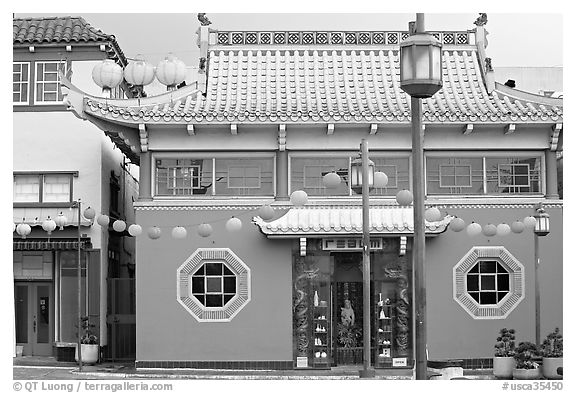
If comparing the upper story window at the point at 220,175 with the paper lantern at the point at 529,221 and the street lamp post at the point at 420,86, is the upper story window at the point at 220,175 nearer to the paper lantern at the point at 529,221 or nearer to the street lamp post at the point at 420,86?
the paper lantern at the point at 529,221

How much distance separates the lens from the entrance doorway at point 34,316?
2361cm

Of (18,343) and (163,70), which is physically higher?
(163,70)

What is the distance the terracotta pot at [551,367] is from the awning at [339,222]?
312cm

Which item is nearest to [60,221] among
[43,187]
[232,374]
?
[43,187]

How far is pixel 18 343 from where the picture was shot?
23547mm

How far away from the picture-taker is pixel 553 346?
19.2 meters

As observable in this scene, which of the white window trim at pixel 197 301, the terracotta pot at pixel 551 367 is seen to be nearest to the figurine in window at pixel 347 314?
the white window trim at pixel 197 301

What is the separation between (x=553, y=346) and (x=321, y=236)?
15.2ft

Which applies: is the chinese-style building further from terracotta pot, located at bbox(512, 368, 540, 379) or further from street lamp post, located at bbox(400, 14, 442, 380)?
street lamp post, located at bbox(400, 14, 442, 380)

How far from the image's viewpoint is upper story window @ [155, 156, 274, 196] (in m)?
20.9
